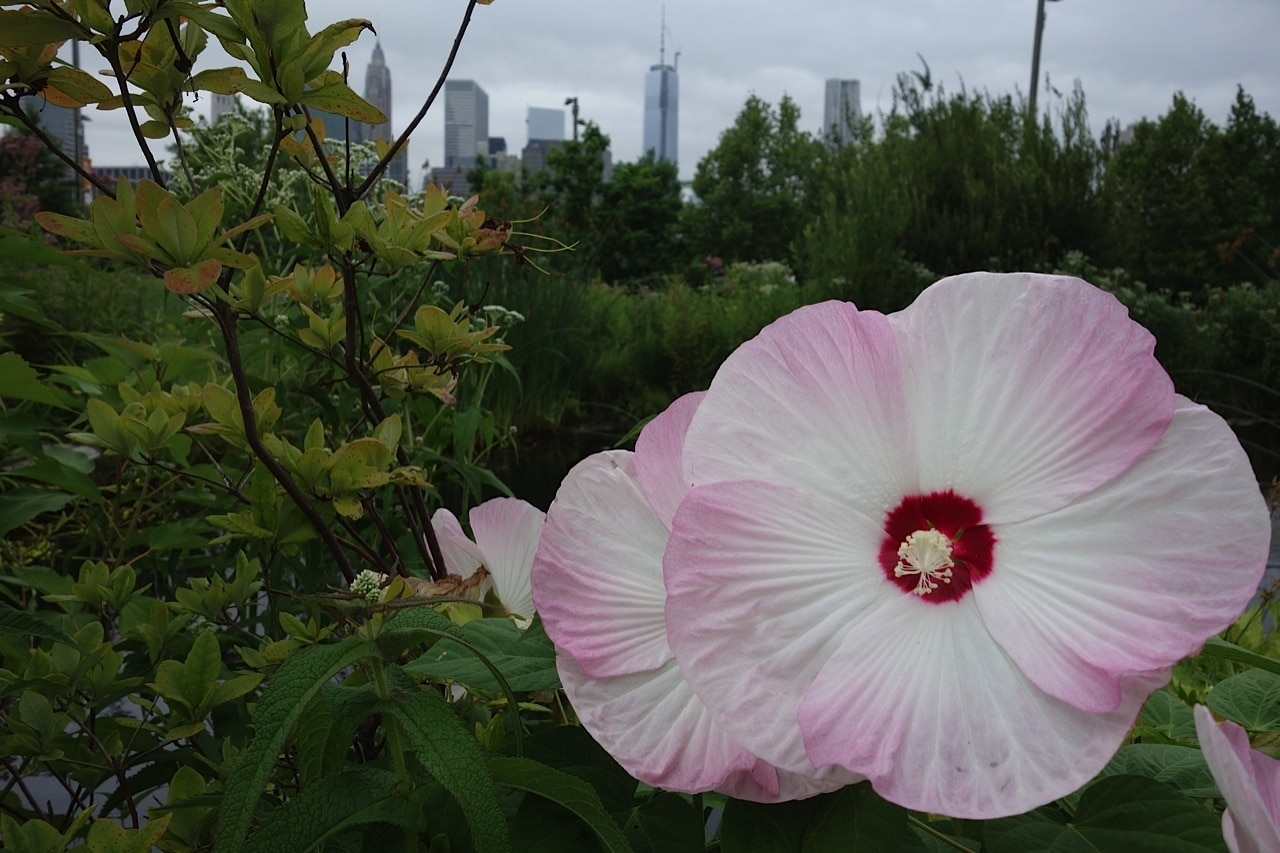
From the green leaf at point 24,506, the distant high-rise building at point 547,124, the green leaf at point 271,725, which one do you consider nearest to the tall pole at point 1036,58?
the green leaf at point 24,506

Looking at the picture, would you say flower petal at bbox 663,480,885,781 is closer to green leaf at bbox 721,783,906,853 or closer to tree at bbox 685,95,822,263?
green leaf at bbox 721,783,906,853

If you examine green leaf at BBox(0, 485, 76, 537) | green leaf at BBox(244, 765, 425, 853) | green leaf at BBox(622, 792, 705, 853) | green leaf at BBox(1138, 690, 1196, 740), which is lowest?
green leaf at BBox(0, 485, 76, 537)

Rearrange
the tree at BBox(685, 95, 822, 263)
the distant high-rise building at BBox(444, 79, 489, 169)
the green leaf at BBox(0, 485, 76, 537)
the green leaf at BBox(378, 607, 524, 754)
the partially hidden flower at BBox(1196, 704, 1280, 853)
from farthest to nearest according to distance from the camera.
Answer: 1. the distant high-rise building at BBox(444, 79, 489, 169)
2. the tree at BBox(685, 95, 822, 263)
3. the green leaf at BBox(0, 485, 76, 537)
4. the green leaf at BBox(378, 607, 524, 754)
5. the partially hidden flower at BBox(1196, 704, 1280, 853)

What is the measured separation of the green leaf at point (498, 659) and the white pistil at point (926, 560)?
15cm

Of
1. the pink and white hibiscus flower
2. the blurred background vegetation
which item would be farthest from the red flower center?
the blurred background vegetation

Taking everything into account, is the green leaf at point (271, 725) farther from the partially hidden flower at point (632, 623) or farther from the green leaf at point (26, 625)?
the green leaf at point (26, 625)

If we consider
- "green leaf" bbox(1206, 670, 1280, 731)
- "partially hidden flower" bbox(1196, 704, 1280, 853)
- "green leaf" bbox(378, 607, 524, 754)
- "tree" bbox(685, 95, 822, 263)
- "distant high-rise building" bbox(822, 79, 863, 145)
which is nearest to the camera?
"partially hidden flower" bbox(1196, 704, 1280, 853)

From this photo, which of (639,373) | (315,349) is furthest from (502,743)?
(639,373)

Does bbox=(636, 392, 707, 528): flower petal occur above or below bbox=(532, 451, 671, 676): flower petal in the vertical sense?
above

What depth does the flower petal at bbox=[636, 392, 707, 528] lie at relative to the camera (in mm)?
384

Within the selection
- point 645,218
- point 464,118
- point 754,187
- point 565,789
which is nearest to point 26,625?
point 565,789

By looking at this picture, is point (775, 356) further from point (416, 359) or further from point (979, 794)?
point (416, 359)

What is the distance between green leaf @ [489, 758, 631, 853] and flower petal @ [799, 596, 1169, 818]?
3.6 inches

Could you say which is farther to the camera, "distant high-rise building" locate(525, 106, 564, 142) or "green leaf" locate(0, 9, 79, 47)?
"distant high-rise building" locate(525, 106, 564, 142)
